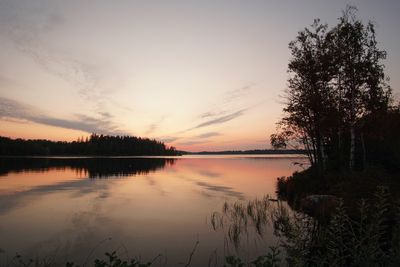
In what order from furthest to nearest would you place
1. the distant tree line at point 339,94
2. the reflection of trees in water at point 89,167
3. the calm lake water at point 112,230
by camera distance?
the reflection of trees in water at point 89,167 → the distant tree line at point 339,94 → the calm lake water at point 112,230

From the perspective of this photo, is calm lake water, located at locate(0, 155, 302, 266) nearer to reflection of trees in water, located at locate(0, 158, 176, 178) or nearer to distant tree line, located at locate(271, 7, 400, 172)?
distant tree line, located at locate(271, 7, 400, 172)

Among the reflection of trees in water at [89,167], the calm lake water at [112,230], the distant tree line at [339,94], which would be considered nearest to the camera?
the calm lake water at [112,230]

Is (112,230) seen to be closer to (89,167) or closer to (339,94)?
(339,94)

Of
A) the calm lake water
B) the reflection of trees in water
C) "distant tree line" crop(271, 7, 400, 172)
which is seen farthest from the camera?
the reflection of trees in water

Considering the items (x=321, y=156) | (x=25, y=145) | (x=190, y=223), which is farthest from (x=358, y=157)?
(x=25, y=145)

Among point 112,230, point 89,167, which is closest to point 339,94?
point 112,230

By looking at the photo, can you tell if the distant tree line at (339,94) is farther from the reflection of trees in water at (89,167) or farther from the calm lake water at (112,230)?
the reflection of trees in water at (89,167)

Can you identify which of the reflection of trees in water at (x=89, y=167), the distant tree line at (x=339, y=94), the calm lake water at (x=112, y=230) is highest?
the distant tree line at (x=339, y=94)

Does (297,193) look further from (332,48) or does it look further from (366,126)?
(332,48)

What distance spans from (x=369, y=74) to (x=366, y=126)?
4767 mm

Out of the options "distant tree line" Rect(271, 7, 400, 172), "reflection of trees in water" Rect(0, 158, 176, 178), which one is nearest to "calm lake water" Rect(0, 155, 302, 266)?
"distant tree line" Rect(271, 7, 400, 172)

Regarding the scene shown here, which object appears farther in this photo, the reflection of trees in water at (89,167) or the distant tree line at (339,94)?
the reflection of trees in water at (89,167)

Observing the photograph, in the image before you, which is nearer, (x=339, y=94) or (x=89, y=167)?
(x=339, y=94)

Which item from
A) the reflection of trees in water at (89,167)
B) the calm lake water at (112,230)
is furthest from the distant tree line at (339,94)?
the reflection of trees in water at (89,167)
